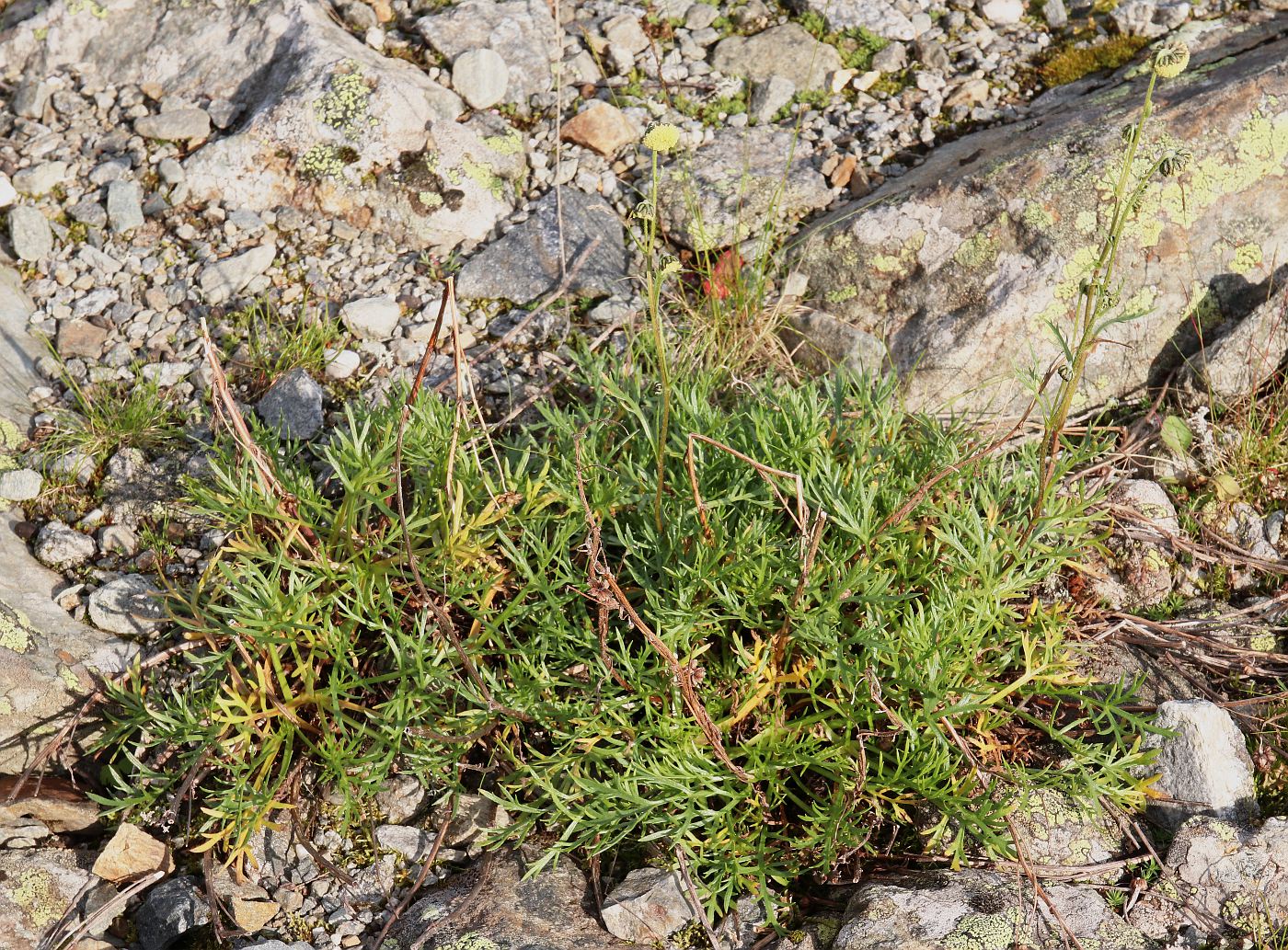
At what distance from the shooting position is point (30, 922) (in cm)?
281

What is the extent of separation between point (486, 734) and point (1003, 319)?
2.50 metres

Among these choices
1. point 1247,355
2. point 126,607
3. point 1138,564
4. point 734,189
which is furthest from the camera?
point 734,189

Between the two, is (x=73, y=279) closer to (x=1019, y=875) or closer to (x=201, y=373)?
(x=201, y=373)

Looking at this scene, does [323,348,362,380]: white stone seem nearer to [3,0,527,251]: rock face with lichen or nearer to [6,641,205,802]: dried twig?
[3,0,527,251]: rock face with lichen

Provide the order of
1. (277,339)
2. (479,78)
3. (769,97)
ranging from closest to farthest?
(277,339), (479,78), (769,97)

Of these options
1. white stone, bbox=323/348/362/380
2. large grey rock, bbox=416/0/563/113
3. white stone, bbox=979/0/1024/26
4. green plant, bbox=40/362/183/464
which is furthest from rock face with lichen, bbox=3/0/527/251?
white stone, bbox=979/0/1024/26

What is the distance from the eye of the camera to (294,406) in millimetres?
3887

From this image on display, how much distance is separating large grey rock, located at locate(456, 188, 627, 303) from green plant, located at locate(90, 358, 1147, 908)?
112 centimetres

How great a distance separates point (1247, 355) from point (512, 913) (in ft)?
10.8

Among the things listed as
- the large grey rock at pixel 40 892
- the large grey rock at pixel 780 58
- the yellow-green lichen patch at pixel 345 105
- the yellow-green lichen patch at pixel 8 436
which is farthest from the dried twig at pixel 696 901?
the large grey rock at pixel 780 58

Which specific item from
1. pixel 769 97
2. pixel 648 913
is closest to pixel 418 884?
pixel 648 913

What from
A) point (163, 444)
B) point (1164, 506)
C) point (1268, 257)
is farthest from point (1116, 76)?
point (163, 444)

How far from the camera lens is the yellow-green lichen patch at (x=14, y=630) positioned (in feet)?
10.7

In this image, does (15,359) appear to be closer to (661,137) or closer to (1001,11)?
(661,137)
